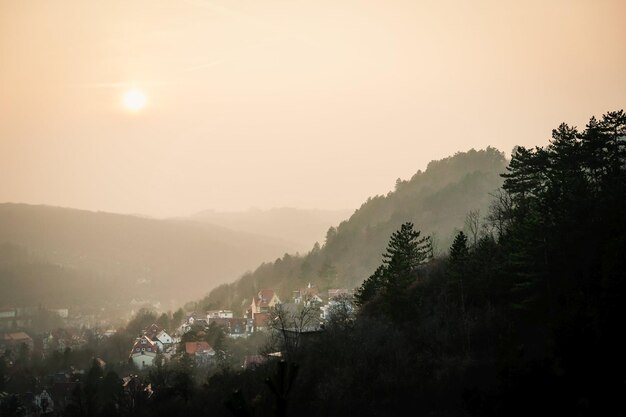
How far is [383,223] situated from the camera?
12412 cm

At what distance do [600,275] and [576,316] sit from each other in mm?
4546

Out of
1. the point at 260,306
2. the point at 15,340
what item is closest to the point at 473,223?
the point at 260,306

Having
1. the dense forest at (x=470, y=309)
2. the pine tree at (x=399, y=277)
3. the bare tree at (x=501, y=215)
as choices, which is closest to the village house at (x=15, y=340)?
the dense forest at (x=470, y=309)

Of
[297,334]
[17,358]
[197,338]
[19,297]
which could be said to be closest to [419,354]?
[297,334]

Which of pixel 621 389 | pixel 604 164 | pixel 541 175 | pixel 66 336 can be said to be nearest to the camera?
pixel 621 389

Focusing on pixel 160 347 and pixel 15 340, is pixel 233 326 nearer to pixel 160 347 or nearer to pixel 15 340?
pixel 160 347

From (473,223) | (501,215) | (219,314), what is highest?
(473,223)

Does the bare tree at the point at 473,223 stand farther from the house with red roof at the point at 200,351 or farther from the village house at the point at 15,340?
the village house at the point at 15,340

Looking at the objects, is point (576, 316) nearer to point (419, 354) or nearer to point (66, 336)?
point (419, 354)

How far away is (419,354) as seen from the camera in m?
38.2

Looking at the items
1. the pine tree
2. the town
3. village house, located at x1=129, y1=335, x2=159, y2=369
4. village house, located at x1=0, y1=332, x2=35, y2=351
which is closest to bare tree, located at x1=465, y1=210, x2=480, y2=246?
the pine tree

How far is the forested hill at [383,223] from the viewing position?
109250 mm

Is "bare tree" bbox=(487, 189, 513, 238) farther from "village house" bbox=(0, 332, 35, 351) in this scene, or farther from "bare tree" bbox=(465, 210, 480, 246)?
"village house" bbox=(0, 332, 35, 351)

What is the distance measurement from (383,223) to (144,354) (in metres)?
60.1
